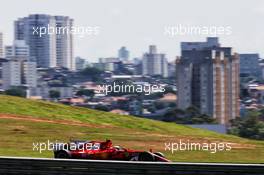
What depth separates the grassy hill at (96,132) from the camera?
23152 mm

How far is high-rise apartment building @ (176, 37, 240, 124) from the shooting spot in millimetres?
30705

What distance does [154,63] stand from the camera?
31.0 metres

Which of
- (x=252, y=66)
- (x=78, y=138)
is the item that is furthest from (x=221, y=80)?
(x=78, y=138)

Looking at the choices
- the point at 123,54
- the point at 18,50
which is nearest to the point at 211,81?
the point at 123,54

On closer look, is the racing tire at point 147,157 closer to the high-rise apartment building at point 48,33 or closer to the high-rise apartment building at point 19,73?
the high-rise apartment building at point 48,33

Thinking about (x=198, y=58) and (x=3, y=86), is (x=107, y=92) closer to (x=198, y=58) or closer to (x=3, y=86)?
(x=198, y=58)

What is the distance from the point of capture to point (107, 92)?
2275cm

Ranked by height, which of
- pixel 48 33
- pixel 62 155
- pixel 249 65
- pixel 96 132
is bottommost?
pixel 62 155
